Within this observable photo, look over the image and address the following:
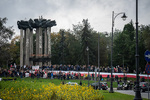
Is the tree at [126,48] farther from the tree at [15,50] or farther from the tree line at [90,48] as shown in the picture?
the tree at [15,50]

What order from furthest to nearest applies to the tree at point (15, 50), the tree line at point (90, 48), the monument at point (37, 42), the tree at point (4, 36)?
the tree at point (15, 50) < the tree line at point (90, 48) < the monument at point (37, 42) < the tree at point (4, 36)

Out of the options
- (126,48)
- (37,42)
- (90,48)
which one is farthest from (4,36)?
(126,48)

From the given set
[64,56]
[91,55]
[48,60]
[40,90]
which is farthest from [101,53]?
[40,90]

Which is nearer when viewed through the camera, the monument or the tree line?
the monument

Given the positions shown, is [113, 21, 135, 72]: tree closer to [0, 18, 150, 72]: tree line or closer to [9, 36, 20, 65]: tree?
[0, 18, 150, 72]: tree line

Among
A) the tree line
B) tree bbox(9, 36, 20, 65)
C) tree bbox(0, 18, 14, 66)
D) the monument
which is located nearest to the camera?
tree bbox(0, 18, 14, 66)

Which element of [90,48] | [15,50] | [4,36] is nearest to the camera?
[4,36]

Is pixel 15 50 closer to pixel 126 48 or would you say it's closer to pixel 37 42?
pixel 37 42

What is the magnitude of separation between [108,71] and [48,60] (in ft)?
52.3

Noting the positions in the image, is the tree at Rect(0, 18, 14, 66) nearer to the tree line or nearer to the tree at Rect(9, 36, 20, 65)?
the tree line

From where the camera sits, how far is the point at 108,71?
142ft

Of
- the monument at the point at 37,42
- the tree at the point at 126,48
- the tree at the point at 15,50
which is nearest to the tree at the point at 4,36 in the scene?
the monument at the point at 37,42

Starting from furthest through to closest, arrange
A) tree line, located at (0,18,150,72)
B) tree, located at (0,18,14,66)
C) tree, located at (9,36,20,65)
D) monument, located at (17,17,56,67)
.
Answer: tree, located at (9,36,20,65), tree line, located at (0,18,150,72), monument, located at (17,17,56,67), tree, located at (0,18,14,66)

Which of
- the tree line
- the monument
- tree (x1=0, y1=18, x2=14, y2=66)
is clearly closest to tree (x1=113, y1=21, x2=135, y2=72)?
the tree line
